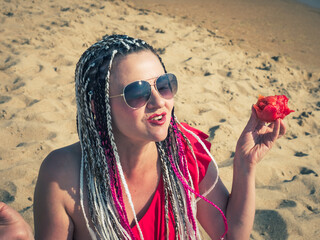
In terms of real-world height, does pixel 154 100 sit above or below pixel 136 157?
above

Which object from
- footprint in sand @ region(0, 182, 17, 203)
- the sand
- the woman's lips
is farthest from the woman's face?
footprint in sand @ region(0, 182, 17, 203)

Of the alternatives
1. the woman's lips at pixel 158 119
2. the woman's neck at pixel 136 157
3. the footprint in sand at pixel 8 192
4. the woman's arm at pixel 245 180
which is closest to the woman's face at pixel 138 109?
the woman's lips at pixel 158 119

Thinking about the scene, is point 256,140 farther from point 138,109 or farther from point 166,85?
point 138,109

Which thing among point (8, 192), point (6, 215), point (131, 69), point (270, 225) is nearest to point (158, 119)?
point (131, 69)

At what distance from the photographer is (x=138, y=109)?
188cm

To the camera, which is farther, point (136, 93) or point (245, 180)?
point (245, 180)

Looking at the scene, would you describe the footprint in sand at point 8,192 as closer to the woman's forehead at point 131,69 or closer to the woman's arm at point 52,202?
the woman's arm at point 52,202

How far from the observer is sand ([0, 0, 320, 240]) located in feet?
10.7

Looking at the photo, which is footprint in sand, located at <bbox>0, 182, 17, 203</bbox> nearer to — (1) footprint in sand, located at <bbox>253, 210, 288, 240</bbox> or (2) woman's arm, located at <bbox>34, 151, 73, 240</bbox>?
A: (2) woman's arm, located at <bbox>34, 151, 73, 240</bbox>

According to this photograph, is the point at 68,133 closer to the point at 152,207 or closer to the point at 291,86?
the point at 152,207

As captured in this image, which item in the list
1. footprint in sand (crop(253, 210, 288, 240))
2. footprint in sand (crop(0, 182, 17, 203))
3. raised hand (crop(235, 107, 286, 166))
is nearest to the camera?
raised hand (crop(235, 107, 286, 166))

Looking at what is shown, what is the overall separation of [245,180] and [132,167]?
2.18ft

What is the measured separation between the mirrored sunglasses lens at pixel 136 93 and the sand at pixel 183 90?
162cm

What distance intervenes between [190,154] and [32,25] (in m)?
5.47
